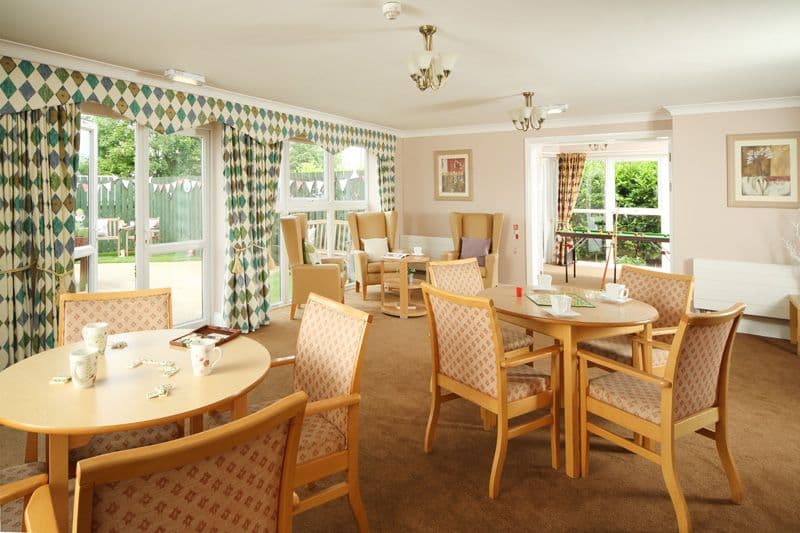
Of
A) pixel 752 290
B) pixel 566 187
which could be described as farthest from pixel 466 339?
pixel 566 187

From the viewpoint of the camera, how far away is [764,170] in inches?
208

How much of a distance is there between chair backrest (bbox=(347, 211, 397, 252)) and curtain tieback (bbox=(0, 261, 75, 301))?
140 inches

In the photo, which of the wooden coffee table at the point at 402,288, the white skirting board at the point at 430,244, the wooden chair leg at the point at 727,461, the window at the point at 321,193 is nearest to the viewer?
the wooden chair leg at the point at 727,461

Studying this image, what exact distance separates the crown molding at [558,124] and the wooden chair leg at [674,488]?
499cm

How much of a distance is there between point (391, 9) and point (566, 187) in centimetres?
822

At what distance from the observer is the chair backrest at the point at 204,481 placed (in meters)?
0.95

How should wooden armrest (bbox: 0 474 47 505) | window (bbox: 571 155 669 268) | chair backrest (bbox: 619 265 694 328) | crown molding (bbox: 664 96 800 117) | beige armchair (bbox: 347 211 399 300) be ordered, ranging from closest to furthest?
wooden armrest (bbox: 0 474 47 505) < chair backrest (bbox: 619 265 694 328) < crown molding (bbox: 664 96 800 117) < beige armchair (bbox: 347 211 399 300) < window (bbox: 571 155 669 268)

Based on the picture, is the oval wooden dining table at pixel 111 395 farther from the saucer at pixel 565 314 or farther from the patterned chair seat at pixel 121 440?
the saucer at pixel 565 314

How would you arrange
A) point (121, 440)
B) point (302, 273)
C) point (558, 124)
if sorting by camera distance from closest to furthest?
point (121, 440) < point (302, 273) < point (558, 124)

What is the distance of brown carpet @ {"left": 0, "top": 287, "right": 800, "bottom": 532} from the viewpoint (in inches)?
87.4

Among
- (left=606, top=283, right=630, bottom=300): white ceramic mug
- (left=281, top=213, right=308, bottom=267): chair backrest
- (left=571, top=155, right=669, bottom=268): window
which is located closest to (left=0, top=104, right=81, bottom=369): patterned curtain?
(left=281, top=213, right=308, bottom=267): chair backrest

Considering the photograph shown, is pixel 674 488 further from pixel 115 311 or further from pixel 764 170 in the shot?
pixel 764 170

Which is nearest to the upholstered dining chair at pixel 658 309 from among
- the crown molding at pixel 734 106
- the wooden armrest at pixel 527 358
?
the wooden armrest at pixel 527 358

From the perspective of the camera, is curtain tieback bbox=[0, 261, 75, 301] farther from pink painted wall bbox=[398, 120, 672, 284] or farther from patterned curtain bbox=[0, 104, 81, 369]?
pink painted wall bbox=[398, 120, 672, 284]
